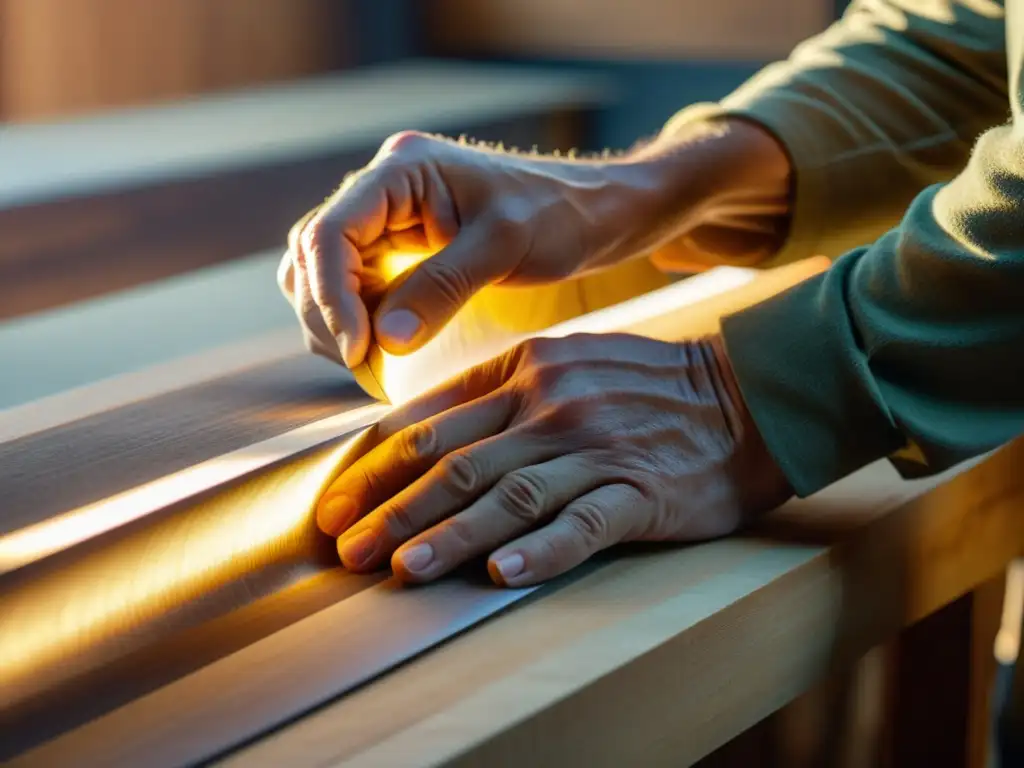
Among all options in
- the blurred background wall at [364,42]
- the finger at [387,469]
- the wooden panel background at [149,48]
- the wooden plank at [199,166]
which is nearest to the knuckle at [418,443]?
the finger at [387,469]

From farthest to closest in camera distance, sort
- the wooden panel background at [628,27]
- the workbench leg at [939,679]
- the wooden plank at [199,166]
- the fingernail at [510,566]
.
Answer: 1. the wooden panel background at [628,27]
2. the wooden plank at [199,166]
3. the workbench leg at [939,679]
4. the fingernail at [510,566]

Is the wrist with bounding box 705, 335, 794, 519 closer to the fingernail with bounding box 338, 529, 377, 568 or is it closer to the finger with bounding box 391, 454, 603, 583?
the finger with bounding box 391, 454, 603, 583

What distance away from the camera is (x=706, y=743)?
0.61 meters

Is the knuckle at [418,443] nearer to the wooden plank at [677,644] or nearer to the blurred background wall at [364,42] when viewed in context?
the wooden plank at [677,644]

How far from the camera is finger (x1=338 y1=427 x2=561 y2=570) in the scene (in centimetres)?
65

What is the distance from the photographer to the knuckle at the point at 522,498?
2.13 feet

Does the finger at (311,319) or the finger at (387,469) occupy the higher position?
the finger at (311,319)

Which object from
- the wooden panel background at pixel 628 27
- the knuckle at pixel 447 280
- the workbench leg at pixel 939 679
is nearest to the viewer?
the knuckle at pixel 447 280

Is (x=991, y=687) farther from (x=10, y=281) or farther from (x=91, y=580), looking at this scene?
(x=10, y=281)

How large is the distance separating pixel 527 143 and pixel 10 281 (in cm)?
101

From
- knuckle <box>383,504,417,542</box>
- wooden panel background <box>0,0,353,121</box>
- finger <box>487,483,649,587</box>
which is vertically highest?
wooden panel background <box>0,0,353,121</box>

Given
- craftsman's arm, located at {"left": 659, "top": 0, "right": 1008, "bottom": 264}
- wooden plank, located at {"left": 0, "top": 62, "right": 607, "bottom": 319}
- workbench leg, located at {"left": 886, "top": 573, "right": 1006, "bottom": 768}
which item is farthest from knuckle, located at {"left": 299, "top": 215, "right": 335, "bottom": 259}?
wooden plank, located at {"left": 0, "top": 62, "right": 607, "bottom": 319}

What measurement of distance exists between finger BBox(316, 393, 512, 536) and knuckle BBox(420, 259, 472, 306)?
84 mm

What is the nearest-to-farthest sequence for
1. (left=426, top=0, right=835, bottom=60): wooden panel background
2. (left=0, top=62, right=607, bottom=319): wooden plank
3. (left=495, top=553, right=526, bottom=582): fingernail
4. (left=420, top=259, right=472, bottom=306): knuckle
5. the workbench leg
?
(left=495, top=553, right=526, bottom=582): fingernail < (left=420, top=259, right=472, bottom=306): knuckle < the workbench leg < (left=0, top=62, right=607, bottom=319): wooden plank < (left=426, top=0, right=835, bottom=60): wooden panel background
